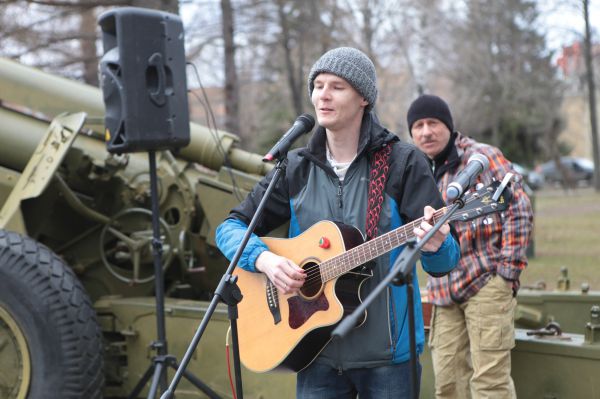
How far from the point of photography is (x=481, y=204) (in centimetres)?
269

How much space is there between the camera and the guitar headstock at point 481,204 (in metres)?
2.68

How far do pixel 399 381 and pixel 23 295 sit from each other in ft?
8.85

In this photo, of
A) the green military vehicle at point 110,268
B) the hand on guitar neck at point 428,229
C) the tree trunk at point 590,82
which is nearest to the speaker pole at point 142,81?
the green military vehicle at point 110,268

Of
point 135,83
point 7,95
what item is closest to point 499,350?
point 135,83

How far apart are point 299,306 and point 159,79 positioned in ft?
6.06

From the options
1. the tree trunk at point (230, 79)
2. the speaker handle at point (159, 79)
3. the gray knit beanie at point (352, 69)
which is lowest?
the gray knit beanie at point (352, 69)

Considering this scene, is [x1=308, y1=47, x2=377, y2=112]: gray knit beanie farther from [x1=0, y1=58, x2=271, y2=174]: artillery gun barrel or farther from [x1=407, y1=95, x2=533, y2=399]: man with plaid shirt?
[x1=0, y1=58, x2=271, y2=174]: artillery gun barrel

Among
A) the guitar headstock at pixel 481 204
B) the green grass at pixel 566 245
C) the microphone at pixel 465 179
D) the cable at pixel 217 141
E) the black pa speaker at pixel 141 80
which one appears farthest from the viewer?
the green grass at pixel 566 245

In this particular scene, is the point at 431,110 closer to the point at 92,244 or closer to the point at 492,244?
the point at 492,244

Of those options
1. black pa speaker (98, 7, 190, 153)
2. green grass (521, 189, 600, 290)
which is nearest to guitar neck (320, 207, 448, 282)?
black pa speaker (98, 7, 190, 153)

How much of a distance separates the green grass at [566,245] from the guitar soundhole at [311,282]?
2288 mm

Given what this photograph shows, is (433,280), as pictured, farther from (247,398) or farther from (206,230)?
(206,230)

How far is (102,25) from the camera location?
4516mm

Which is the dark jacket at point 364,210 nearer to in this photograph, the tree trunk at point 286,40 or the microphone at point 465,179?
the microphone at point 465,179
